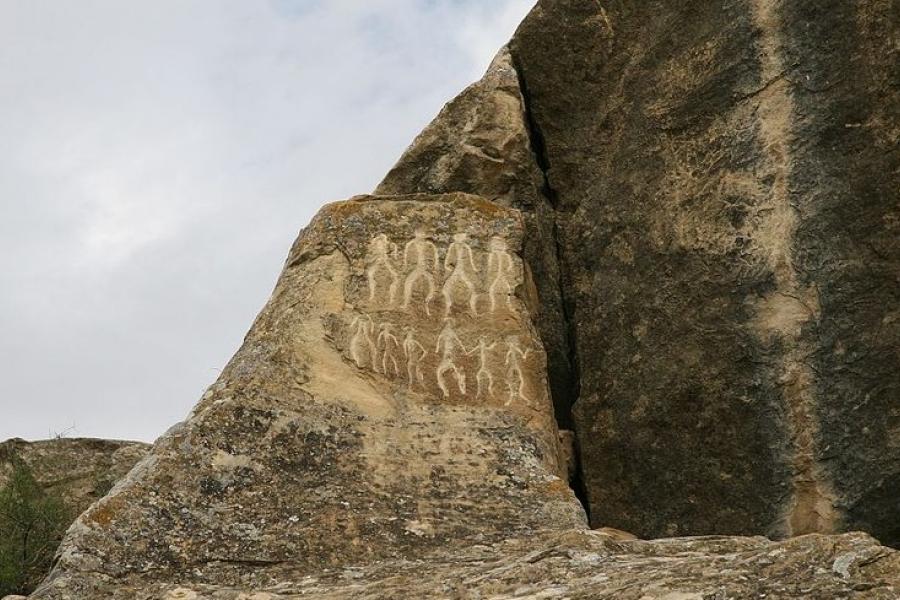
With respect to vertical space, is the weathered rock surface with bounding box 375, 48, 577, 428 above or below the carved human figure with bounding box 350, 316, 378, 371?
above

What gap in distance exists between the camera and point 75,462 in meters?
16.0

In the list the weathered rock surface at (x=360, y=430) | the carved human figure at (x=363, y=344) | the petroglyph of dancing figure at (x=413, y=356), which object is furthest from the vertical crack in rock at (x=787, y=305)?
the carved human figure at (x=363, y=344)

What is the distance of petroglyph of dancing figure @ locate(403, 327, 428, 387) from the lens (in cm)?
1136

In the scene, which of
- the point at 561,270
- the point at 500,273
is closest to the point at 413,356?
the point at 500,273

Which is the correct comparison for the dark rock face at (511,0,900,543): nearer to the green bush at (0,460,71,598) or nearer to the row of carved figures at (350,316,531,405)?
the row of carved figures at (350,316,531,405)

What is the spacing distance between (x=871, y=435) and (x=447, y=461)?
9.79 feet

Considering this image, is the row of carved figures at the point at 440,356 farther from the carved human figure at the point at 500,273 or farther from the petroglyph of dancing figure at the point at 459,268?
the carved human figure at the point at 500,273

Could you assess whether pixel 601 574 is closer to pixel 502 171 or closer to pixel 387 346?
pixel 387 346

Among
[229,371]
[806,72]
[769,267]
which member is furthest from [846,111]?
[229,371]

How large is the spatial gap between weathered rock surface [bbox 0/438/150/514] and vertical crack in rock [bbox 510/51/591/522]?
5.05m

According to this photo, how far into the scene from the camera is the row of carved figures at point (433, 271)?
11.8 meters

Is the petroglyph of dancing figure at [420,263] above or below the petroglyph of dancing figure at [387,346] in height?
above

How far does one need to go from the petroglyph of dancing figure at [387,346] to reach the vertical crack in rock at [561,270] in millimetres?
1747

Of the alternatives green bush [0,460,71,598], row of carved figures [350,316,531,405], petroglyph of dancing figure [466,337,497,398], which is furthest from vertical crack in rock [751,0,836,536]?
green bush [0,460,71,598]
